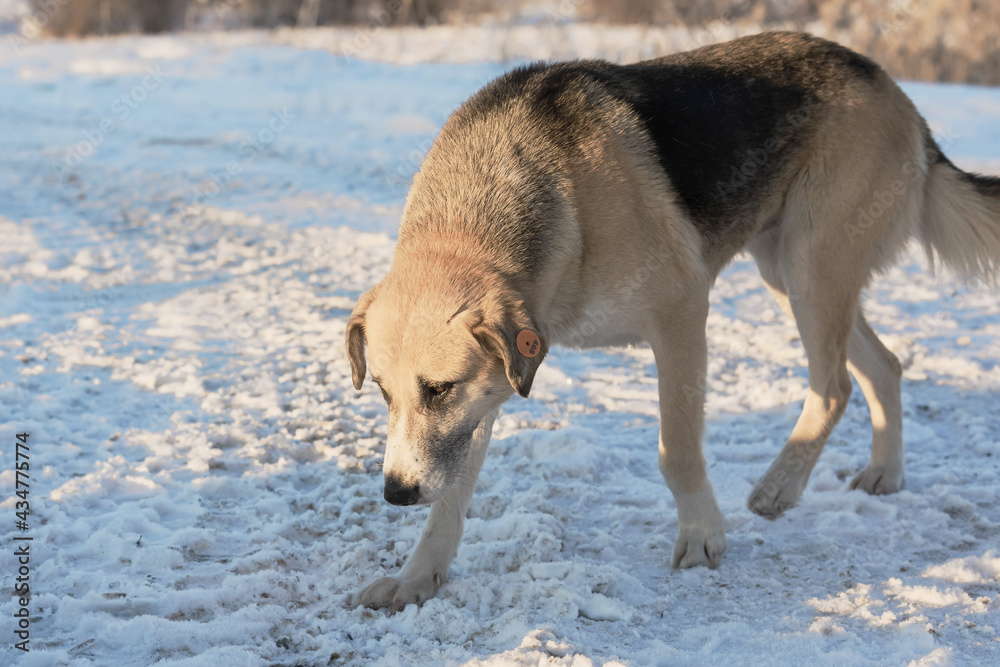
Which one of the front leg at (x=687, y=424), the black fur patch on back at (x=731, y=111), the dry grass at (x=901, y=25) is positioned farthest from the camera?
the dry grass at (x=901, y=25)

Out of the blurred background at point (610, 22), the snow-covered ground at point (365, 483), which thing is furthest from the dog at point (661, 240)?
the blurred background at point (610, 22)

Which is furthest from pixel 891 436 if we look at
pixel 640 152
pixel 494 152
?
pixel 494 152

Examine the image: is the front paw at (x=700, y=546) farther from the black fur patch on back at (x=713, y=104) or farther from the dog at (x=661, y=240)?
the black fur patch on back at (x=713, y=104)

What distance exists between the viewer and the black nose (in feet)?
9.64

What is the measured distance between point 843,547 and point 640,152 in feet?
6.22

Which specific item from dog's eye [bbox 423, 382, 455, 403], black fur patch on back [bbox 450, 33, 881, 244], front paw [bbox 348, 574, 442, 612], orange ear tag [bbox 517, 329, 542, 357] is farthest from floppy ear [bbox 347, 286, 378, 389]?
black fur patch on back [bbox 450, 33, 881, 244]

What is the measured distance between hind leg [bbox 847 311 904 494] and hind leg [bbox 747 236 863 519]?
0.30 metres

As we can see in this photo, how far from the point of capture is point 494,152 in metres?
3.49

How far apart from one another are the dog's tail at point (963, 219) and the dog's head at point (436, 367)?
2599 mm

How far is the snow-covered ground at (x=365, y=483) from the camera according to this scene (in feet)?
9.79

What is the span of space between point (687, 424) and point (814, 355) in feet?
3.16

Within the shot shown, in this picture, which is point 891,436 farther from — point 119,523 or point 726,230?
point 119,523

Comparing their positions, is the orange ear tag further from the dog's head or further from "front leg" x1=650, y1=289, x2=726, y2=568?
"front leg" x1=650, y1=289, x2=726, y2=568

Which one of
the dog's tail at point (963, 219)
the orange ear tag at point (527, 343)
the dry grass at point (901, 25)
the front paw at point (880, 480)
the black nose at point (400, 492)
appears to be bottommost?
the front paw at point (880, 480)
